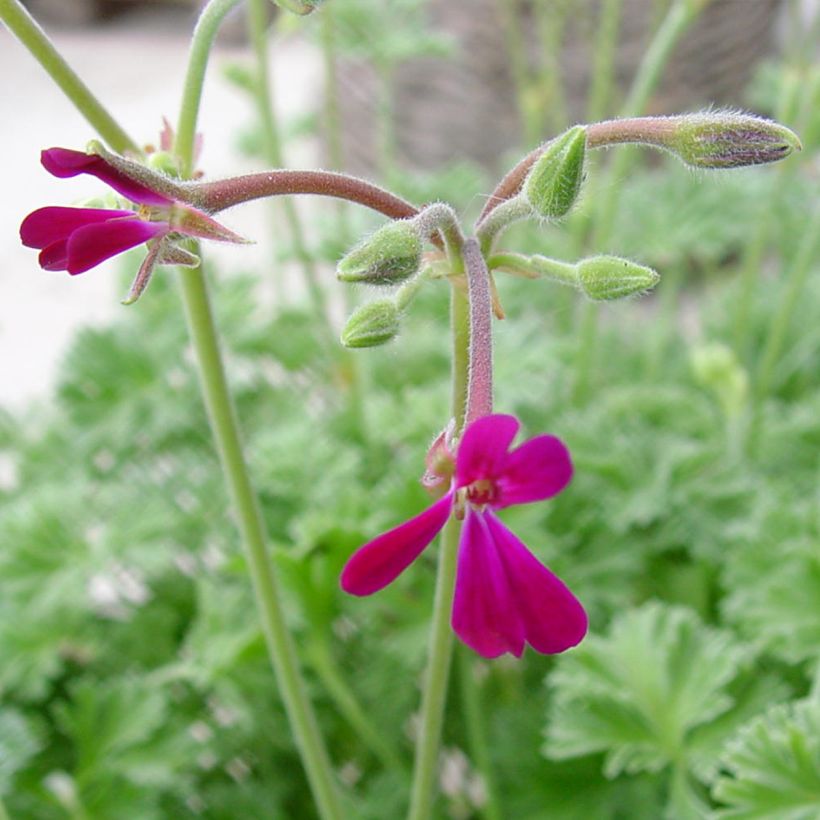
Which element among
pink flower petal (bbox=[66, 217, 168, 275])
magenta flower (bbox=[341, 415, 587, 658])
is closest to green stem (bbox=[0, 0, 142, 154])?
pink flower petal (bbox=[66, 217, 168, 275])

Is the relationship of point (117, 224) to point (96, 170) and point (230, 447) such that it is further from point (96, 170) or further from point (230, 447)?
point (230, 447)

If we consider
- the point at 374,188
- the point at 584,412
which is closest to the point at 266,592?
the point at 374,188

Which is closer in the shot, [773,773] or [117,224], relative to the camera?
[117,224]

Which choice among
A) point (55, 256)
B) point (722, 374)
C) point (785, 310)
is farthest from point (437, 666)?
point (785, 310)

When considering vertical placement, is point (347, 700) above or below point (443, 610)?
below

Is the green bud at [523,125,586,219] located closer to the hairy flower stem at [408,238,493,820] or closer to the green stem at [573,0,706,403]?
the hairy flower stem at [408,238,493,820]

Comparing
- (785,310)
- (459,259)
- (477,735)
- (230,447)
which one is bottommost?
(477,735)
